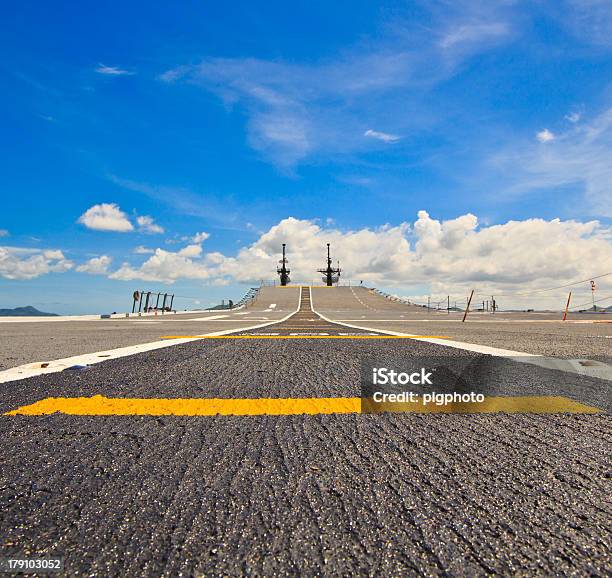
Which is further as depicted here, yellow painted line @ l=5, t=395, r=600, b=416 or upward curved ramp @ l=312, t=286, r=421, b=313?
upward curved ramp @ l=312, t=286, r=421, b=313

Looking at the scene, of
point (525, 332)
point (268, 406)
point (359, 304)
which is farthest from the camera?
point (359, 304)

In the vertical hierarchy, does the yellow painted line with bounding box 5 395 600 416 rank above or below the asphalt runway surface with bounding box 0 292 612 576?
below

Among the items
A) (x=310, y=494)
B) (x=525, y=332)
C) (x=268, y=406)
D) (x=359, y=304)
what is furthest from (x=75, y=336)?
(x=359, y=304)

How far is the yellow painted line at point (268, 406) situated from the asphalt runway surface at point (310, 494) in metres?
0.11

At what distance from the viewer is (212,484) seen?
1.24 meters

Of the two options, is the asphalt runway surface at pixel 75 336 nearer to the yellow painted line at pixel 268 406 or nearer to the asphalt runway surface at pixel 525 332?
the yellow painted line at pixel 268 406

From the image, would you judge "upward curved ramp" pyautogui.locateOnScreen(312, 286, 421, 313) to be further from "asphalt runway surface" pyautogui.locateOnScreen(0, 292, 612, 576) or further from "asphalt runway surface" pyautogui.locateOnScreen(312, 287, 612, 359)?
"asphalt runway surface" pyautogui.locateOnScreen(0, 292, 612, 576)

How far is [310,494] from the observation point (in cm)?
118

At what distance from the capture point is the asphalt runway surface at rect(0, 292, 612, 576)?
884mm

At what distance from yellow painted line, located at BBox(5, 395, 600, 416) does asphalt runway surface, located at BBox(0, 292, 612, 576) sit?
114 millimetres

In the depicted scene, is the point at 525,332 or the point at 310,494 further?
the point at 525,332

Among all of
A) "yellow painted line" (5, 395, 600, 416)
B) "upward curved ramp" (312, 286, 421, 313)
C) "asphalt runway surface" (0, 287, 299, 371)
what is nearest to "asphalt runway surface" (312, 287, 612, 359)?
"yellow painted line" (5, 395, 600, 416)

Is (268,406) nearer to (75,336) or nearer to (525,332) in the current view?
(75,336)

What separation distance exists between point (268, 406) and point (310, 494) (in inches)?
43.4
